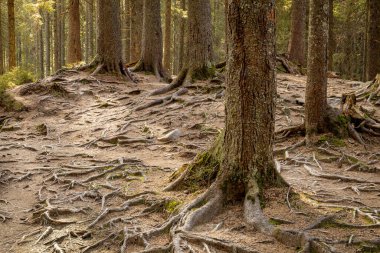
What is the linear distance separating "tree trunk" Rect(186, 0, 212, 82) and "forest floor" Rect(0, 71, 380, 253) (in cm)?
76

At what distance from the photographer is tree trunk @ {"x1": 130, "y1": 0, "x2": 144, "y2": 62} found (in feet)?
68.3

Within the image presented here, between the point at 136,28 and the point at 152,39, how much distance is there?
4.93 meters

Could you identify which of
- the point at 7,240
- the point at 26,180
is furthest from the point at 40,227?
the point at 26,180

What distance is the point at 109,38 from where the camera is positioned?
1541cm

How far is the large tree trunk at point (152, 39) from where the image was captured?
16250mm

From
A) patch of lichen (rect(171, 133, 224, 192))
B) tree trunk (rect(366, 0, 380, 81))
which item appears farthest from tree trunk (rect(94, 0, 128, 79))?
patch of lichen (rect(171, 133, 224, 192))

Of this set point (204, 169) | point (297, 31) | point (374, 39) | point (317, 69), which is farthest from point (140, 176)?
point (297, 31)

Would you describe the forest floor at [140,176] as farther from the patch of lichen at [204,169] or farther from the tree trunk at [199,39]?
the tree trunk at [199,39]

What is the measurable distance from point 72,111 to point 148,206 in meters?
7.75

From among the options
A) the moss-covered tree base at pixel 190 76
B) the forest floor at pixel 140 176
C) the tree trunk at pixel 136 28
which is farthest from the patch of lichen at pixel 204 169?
the tree trunk at pixel 136 28

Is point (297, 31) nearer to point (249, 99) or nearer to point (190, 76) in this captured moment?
point (190, 76)

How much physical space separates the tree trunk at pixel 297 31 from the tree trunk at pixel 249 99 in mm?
12155

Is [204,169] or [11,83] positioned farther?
[11,83]

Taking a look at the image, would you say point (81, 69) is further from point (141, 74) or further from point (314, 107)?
point (314, 107)
